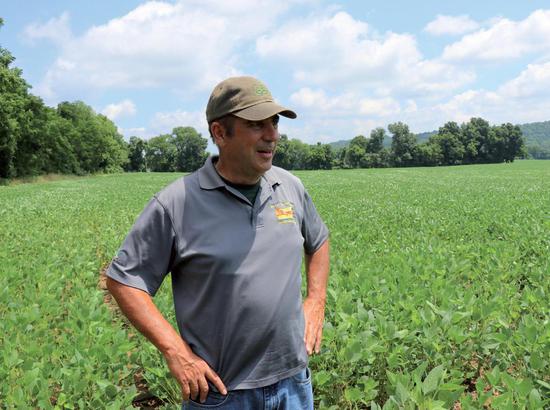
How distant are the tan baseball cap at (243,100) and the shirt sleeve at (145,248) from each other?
50 cm

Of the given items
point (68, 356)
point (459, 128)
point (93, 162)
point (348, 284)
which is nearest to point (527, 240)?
point (348, 284)

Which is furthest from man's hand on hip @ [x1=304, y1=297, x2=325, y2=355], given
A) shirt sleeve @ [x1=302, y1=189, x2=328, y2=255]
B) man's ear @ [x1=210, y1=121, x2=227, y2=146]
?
man's ear @ [x1=210, y1=121, x2=227, y2=146]

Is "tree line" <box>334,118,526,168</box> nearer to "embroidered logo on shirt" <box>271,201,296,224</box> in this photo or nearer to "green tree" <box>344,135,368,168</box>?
"green tree" <box>344,135,368,168</box>

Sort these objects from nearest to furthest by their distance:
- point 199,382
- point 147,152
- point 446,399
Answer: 1. point 199,382
2. point 446,399
3. point 147,152

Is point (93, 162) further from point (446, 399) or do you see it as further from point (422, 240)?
point (446, 399)

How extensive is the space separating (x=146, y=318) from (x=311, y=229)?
1.00 metres

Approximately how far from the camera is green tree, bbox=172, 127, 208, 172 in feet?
372

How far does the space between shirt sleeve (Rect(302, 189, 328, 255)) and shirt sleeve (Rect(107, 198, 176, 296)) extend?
2.62 feet

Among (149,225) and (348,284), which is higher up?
(149,225)

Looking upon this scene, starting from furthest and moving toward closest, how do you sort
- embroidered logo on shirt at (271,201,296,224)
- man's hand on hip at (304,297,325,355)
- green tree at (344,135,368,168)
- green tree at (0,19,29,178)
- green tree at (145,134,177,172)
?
green tree at (145,134,177,172)
green tree at (344,135,368,168)
green tree at (0,19,29,178)
man's hand on hip at (304,297,325,355)
embroidered logo on shirt at (271,201,296,224)

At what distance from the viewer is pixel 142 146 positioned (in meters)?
118

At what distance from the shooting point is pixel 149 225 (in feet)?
6.75

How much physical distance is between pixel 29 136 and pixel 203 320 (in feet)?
183

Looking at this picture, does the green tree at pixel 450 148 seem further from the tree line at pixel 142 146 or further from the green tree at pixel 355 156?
the green tree at pixel 355 156
